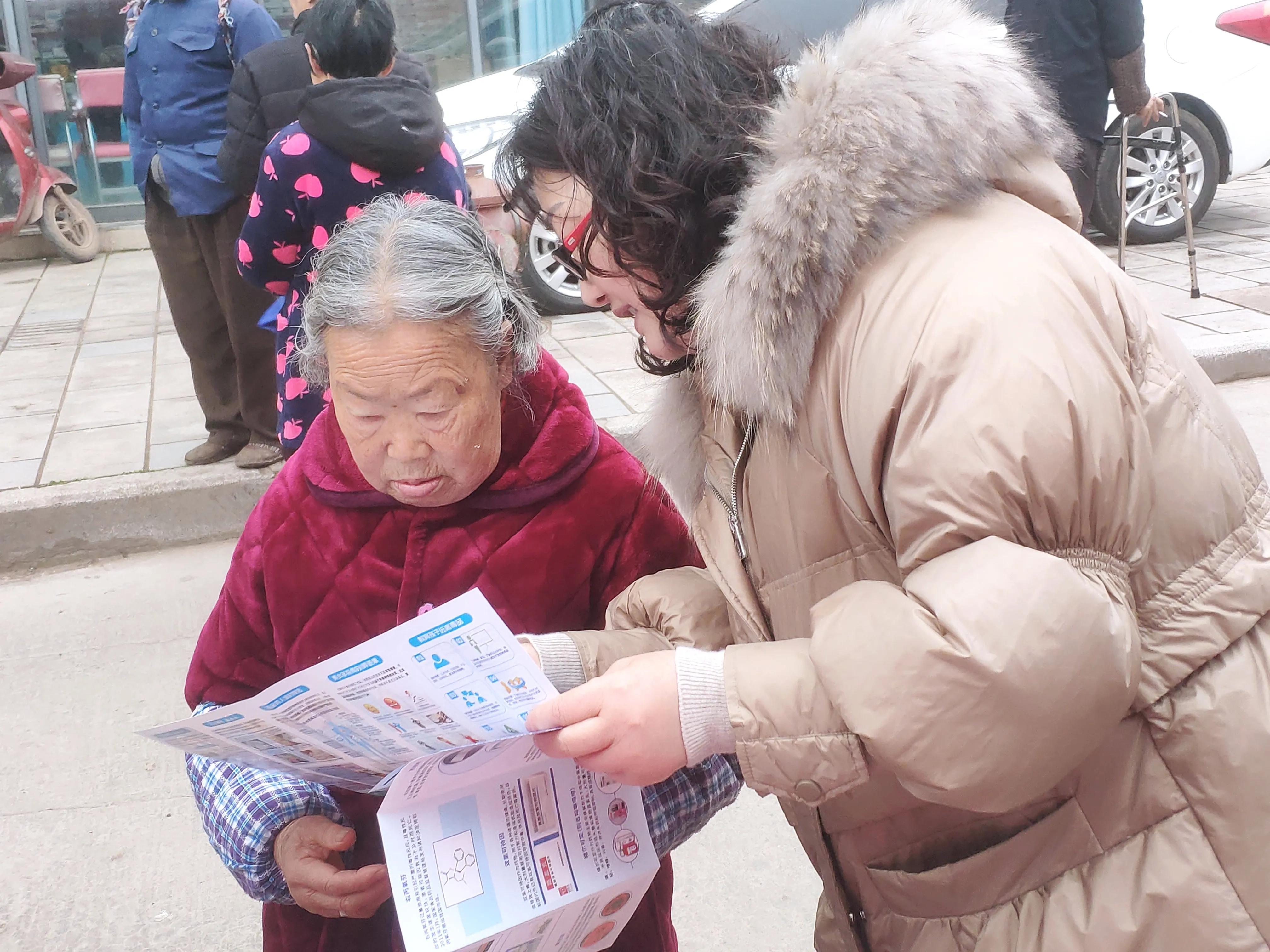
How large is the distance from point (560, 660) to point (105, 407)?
490 cm

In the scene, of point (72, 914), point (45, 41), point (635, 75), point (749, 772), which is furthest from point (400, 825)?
point (45, 41)

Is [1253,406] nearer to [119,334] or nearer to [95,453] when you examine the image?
[95,453]

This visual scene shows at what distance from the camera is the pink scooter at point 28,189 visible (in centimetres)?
816

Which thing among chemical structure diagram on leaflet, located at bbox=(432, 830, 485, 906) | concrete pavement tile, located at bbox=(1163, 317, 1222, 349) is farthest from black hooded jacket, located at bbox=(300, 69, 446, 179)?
concrete pavement tile, located at bbox=(1163, 317, 1222, 349)

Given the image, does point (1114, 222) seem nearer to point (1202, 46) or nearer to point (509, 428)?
point (1202, 46)

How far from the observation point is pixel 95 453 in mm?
4973

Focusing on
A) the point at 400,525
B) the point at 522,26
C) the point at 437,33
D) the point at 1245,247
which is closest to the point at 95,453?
the point at 400,525

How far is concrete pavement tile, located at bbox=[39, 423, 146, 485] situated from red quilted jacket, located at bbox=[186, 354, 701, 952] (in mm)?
3444

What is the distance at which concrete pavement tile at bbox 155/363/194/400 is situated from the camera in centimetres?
578

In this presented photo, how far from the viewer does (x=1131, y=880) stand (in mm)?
1126

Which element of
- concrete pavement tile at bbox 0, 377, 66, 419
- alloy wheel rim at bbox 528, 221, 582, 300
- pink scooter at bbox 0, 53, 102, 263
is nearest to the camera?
concrete pavement tile at bbox 0, 377, 66, 419

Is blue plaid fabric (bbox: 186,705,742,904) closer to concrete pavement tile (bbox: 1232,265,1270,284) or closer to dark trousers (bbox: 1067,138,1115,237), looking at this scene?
dark trousers (bbox: 1067,138,1115,237)

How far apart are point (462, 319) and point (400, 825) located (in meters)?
0.63

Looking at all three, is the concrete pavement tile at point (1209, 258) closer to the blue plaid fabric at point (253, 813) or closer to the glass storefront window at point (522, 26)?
the glass storefront window at point (522, 26)
